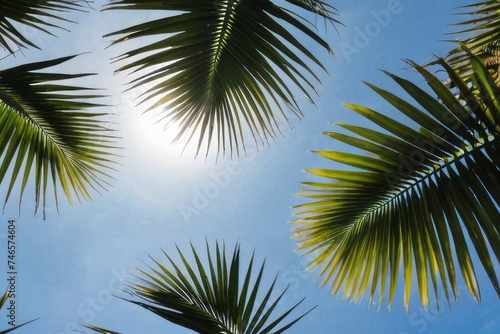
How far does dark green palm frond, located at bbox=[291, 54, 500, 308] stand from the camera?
178cm

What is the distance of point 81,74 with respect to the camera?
216 cm

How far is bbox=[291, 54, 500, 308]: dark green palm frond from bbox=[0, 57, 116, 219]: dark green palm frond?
4.19 ft

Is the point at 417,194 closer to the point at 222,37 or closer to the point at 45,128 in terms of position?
the point at 222,37

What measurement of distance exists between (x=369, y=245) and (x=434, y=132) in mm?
678

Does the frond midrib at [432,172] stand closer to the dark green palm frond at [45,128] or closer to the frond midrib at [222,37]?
the frond midrib at [222,37]

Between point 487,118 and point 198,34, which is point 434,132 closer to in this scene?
point 487,118

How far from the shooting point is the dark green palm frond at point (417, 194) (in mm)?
1783

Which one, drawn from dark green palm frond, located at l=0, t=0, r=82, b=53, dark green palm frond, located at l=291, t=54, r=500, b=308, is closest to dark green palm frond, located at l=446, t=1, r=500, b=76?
dark green palm frond, located at l=291, t=54, r=500, b=308

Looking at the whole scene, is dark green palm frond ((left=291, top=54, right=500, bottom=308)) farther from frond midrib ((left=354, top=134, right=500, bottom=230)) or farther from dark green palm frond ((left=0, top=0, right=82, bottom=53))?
dark green palm frond ((left=0, top=0, right=82, bottom=53))

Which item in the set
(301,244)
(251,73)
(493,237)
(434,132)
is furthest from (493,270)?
(251,73)

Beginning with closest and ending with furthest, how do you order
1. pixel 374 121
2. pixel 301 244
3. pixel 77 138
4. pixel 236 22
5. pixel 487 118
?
pixel 487 118, pixel 374 121, pixel 236 22, pixel 301 244, pixel 77 138

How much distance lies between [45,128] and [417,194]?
6.20 ft

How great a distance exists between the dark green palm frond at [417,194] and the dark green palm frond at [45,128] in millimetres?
1276

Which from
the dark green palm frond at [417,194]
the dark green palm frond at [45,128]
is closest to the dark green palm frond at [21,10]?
the dark green palm frond at [45,128]
